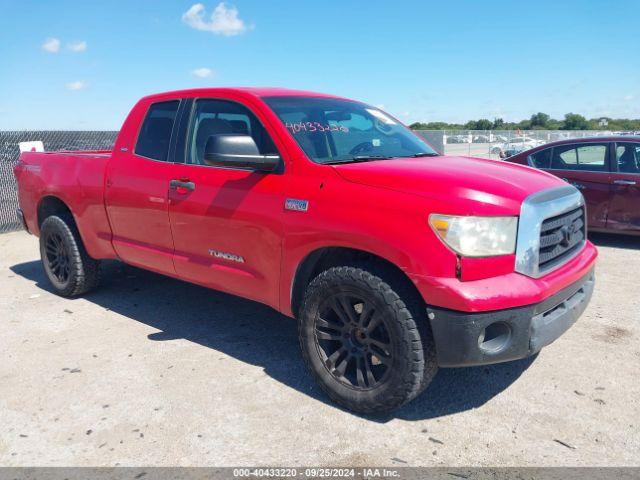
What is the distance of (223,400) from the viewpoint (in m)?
3.33

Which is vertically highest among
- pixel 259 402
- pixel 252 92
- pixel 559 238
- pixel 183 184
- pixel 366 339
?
pixel 252 92

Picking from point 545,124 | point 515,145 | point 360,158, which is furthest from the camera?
point 545,124

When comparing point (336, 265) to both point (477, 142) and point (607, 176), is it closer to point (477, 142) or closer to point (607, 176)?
point (607, 176)

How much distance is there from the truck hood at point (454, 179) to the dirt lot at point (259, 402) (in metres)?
1.24

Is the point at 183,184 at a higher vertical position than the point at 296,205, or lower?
higher

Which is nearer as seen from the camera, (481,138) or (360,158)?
(360,158)

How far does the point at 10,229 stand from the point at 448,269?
9652 mm

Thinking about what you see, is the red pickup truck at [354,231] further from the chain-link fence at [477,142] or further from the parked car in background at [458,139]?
the parked car in background at [458,139]

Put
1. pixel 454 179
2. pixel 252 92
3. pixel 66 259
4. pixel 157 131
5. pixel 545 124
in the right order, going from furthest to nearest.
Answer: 1. pixel 545 124
2. pixel 66 259
3. pixel 157 131
4. pixel 252 92
5. pixel 454 179

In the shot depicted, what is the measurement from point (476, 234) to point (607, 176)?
549 centimetres

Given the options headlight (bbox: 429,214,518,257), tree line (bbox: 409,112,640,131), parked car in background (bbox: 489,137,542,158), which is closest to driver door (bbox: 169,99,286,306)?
headlight (bbox: 429,214,518,257)

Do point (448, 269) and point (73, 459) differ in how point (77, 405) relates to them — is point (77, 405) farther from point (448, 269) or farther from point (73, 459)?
point (448, 269)

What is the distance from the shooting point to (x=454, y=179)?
291 cm

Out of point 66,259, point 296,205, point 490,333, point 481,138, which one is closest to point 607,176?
point 490,333
